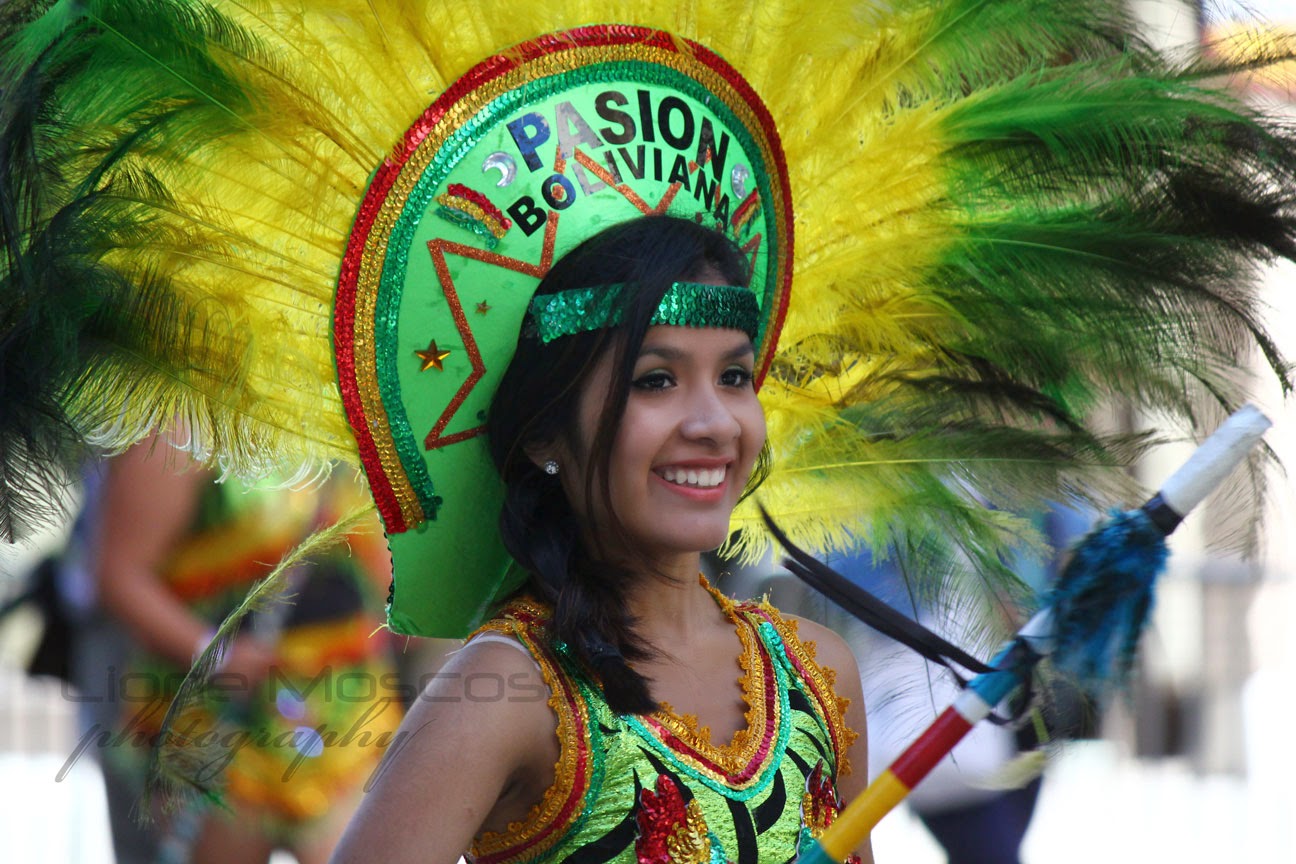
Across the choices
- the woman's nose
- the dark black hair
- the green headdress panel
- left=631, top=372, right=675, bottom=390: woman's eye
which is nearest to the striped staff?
the dark black hair

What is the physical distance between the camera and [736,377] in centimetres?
206

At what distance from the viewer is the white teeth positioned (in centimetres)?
197

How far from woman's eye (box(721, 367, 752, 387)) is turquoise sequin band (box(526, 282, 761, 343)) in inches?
3.2

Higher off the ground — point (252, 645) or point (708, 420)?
point (708, 420)

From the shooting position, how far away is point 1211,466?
173cm

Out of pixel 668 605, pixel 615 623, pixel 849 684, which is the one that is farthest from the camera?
pixel 849 684

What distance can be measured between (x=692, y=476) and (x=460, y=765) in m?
0.49

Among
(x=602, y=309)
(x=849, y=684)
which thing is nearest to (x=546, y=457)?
(x=602, y=309)

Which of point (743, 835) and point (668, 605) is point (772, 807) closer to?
point (743, 835)

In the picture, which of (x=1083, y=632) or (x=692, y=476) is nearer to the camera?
(x=1083, y=632)

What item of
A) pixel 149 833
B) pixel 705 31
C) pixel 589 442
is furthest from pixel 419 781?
pixel 149 833

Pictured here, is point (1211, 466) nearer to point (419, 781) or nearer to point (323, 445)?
point (419, 781)

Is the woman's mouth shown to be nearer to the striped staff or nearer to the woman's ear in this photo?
the woman's ear

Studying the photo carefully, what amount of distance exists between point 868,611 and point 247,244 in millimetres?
1068
